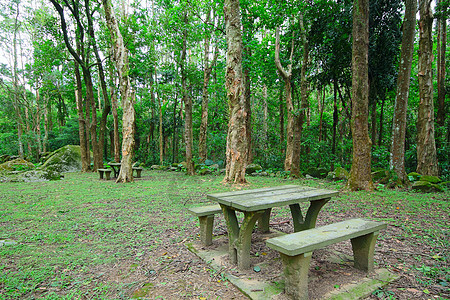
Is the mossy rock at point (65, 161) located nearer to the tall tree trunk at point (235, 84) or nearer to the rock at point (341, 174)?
the tall tree trunk at point (235, 84)

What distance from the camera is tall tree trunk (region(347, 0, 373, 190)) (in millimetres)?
6012

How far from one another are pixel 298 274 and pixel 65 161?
14858 millimetres

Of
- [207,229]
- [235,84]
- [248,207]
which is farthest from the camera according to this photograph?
[235,84]

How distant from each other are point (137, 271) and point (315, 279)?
166 centimetres

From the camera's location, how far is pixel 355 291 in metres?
1.94

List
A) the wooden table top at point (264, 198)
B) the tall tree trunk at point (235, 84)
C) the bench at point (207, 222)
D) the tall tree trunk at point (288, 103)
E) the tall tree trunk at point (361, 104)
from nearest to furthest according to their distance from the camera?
1. the wooden table top at point (264, 198)
2. the bench at point (207, 222)
3. the tall tree trunk at point (361, 104)
4. the tall tree trunk at point (235, 84)
5. the tall tree trunk at point (288, 103)

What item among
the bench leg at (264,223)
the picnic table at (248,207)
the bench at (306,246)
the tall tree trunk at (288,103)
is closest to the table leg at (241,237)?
the picnic table at (248,207)

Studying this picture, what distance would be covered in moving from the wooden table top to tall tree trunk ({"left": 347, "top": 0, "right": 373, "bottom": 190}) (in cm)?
394

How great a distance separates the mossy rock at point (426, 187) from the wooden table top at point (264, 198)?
16.7 feet

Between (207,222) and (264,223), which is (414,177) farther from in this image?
(207,222)

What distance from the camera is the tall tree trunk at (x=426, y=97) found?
7.10 metres

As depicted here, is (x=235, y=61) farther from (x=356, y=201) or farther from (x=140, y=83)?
(x=140, y=83)

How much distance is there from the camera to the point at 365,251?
2254 mm

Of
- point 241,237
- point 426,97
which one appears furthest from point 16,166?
point 426,97
